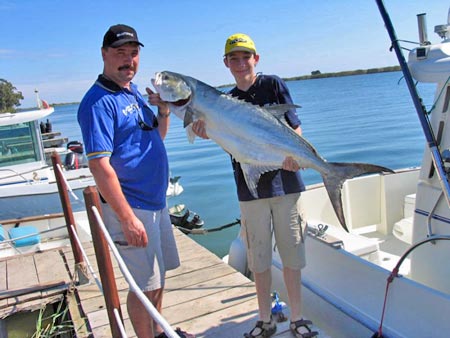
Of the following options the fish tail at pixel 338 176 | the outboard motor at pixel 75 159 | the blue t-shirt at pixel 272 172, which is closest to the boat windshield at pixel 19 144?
the outboard motor at pixel 75 159

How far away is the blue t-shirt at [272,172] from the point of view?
2963 mm

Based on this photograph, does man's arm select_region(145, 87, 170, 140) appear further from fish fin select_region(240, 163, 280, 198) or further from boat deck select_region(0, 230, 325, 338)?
boat deck select_region(0, 230, 325, 338)

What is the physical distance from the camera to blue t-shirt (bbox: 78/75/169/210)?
245 cm

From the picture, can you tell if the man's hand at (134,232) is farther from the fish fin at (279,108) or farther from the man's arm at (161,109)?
the fish fin at (279,108)

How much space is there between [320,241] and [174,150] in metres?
19.3

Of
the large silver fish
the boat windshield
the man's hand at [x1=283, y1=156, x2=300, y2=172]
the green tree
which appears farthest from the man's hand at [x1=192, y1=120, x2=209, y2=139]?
the green tree

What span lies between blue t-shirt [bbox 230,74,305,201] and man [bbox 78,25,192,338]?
586 millimetres

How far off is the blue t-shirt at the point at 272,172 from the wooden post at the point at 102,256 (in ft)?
3.25

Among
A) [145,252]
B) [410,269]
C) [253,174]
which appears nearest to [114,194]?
[145,252]

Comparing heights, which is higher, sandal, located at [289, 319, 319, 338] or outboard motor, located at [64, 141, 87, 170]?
outboard motor, located at [64, 141, 87, 170]

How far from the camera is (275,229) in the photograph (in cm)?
307

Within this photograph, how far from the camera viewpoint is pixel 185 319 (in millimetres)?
3926

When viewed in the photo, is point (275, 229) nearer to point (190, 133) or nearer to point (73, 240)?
point (190, 133)

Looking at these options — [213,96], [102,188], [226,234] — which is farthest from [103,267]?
[226,234]
